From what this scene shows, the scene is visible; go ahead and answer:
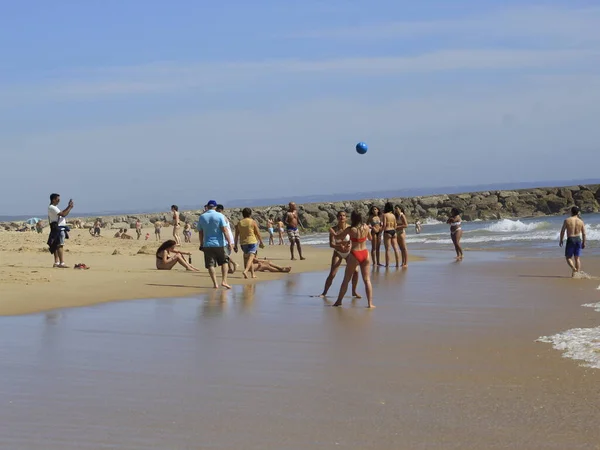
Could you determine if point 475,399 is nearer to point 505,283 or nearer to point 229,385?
point 229,385

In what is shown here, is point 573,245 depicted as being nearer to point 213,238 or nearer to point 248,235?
point 248,235

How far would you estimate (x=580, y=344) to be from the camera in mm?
8188

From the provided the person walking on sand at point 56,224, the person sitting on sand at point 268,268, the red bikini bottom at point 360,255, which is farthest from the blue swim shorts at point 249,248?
the red bikini bottom at point 360,255

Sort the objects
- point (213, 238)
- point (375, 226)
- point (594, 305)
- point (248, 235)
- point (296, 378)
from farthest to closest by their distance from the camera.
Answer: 1. point (375, 226)
2. point (248, 235)
3. point (213, 238)
4. point (594, 305)
5. point (296, 378)

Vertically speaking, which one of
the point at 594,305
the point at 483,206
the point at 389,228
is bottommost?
the point at 594,305

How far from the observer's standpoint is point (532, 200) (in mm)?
55875

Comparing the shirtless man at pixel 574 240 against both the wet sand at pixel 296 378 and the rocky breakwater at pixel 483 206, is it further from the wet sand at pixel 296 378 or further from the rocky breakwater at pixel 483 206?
the rocky breakwater at pixel 483 206

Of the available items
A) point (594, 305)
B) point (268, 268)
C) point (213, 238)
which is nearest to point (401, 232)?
point (268, 268)

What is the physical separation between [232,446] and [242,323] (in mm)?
4866

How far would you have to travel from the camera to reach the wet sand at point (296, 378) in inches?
210

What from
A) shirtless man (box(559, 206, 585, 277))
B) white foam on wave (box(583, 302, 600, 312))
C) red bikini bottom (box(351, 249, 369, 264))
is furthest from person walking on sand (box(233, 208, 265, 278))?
white foam on wave (box(583, 302, 600, 312))

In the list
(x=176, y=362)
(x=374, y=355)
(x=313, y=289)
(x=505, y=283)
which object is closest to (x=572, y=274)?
(x=505, y=283)

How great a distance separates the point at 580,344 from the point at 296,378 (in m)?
3.03

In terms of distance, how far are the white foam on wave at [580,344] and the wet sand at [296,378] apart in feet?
0.57
